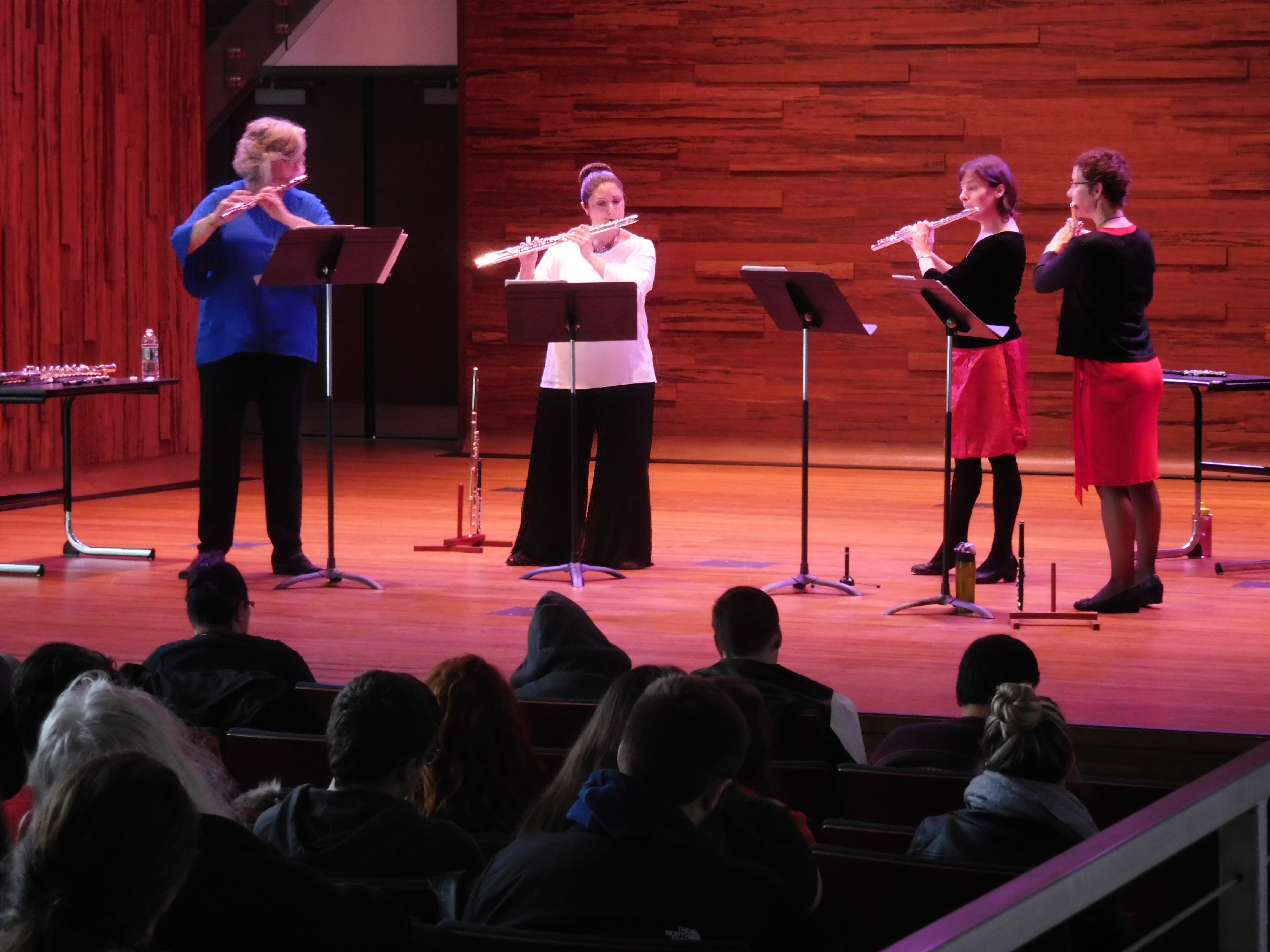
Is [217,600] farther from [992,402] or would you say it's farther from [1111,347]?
[992,402]

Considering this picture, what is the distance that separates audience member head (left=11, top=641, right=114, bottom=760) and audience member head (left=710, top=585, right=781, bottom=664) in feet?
3.94

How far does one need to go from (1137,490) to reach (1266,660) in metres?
0.86

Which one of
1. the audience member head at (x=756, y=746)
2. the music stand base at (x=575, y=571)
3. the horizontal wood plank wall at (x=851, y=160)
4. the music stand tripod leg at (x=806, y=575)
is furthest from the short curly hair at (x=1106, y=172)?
the horizontal wood plank wall at (x=851, y=160)

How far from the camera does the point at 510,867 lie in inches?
79.1

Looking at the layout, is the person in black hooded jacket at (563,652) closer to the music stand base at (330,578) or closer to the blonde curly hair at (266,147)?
the music stand base at (330,578)

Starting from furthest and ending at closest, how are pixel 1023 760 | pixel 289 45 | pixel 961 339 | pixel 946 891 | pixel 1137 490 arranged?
pixel 289 45 → pixel 961 339 → pixel 1137 490 → pixel 1023 760 → pixel 946 891

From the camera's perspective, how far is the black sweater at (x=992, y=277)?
5.78 m

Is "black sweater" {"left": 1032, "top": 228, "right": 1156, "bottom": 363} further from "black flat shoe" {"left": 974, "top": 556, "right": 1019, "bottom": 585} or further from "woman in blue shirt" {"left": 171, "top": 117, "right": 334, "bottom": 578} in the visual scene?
"woman in blue shirt" {"left": 171, "top": 117, "right": 334, "bottom": 578}

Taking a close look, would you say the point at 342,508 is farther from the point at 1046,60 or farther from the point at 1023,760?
the point at 1023,760

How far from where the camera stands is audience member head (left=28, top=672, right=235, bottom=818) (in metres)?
1.99

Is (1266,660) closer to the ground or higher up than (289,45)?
closer to the ground

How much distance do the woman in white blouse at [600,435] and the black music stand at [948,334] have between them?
1194 millimetres

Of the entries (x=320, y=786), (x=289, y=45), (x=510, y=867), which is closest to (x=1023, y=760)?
(x=510, y=867)

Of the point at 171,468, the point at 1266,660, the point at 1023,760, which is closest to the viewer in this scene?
the point at 1023,760
